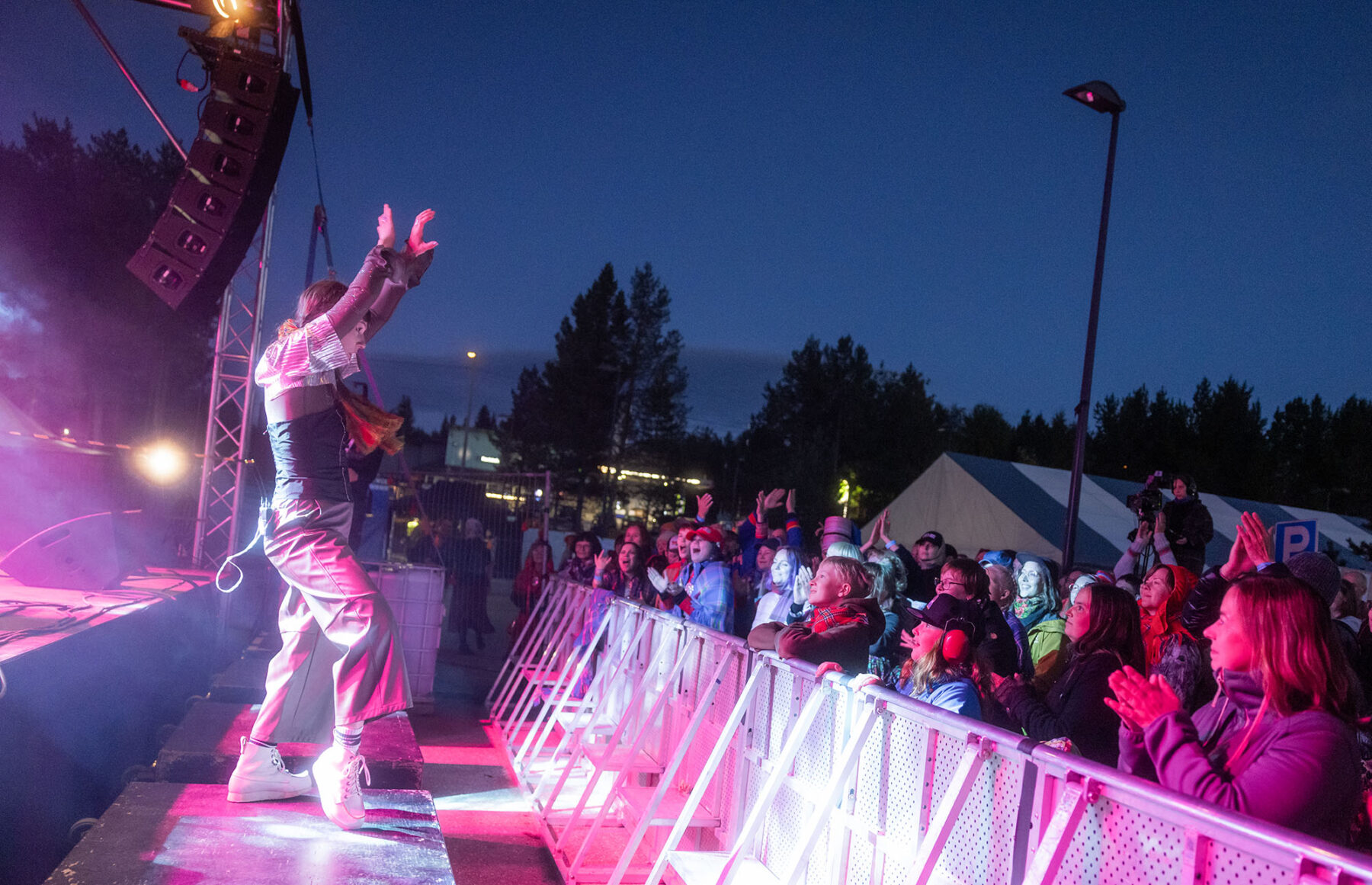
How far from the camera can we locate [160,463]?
1245 cm

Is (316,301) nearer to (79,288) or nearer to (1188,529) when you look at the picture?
→ (1188,529)

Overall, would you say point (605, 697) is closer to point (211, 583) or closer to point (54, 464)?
point (211, 583)

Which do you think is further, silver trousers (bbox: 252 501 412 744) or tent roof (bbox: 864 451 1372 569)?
tent roof (bbox: 864 451 1372 569)

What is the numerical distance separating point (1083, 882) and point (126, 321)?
26.6m

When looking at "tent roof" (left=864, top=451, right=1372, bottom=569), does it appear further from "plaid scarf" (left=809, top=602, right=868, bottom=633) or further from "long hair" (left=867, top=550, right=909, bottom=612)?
"plaid scarf" (left=809, top=602, right=868, bottom=633)

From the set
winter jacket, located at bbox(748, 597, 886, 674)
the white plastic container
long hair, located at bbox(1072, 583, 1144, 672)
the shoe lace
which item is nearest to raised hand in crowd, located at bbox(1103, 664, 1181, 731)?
long hair, located at bbox(1072, 583, 1144, 672)

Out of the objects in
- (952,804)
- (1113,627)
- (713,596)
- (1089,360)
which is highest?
(1089,360)

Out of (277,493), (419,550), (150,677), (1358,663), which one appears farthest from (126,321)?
(1358,663)

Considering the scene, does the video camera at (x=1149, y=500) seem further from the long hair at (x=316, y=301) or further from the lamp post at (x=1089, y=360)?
the long hair at (x=316, y=301)

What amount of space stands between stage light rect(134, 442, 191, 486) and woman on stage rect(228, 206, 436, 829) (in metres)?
10.6

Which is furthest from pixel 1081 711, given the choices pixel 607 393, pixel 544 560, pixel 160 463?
pixel 607 393

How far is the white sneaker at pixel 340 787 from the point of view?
10.4ft

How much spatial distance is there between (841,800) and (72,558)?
602 cm

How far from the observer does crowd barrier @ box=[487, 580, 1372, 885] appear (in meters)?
1.84
